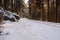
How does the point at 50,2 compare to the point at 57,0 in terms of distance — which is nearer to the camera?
the point at 57,0

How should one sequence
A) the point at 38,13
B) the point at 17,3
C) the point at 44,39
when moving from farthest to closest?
the point at 17,3 → the point at 38,13 → the point at 44,39

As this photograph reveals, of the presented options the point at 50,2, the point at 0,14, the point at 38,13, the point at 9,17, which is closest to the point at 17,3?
the point at 38,13

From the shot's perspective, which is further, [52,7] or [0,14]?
[52,7]

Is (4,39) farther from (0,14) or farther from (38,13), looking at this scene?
(38,13)

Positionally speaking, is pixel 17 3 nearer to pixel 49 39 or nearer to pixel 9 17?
pixel 9 17

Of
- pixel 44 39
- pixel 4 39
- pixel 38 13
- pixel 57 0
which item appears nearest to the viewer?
pixel 4 39

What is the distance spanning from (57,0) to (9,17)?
9.88 m

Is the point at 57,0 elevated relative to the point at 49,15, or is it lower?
elevated

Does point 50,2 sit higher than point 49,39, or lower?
higher

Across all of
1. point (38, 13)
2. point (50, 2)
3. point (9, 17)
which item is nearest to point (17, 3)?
point (38, 13)

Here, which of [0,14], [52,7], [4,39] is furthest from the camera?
[52,7]

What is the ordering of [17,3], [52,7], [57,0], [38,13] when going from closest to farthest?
[57,0], [52,7], [38,13], [17,3]

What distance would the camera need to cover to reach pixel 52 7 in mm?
32562

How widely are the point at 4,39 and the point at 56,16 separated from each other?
80.9 ft
